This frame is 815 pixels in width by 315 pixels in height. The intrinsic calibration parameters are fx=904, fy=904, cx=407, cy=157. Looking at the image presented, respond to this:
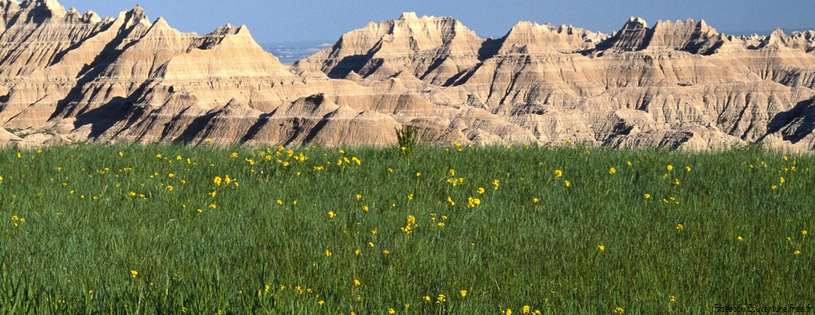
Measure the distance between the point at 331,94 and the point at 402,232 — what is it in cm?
13577

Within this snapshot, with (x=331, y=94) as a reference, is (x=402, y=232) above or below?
above

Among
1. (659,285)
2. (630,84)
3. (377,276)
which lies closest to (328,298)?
(377,276)

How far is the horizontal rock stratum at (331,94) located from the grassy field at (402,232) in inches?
3377

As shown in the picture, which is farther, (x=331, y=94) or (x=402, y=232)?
(x=331, y=94)

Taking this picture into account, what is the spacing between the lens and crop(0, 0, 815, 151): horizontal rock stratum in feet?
373

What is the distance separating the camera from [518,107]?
169 m

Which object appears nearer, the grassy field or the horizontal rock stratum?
the grassy field

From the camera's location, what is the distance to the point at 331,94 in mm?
142875

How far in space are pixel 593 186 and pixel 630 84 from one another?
17615 centimetres

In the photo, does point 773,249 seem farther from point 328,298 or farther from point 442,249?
point 328,298

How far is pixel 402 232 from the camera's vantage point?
8.05m

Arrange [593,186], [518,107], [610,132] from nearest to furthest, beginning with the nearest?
[593,186]
[610,132]
[518,107]

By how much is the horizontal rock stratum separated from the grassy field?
281 feet

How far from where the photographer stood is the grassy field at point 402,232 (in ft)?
19.7
